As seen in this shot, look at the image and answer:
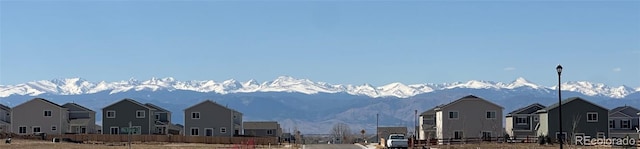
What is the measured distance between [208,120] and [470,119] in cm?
3012

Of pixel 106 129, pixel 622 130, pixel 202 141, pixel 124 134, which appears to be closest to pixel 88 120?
pixel 106 129

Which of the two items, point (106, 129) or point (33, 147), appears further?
point (106, 129)

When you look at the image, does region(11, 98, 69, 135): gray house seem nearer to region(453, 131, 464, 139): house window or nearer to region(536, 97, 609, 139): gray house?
region(453, 131, 464, 139): house window

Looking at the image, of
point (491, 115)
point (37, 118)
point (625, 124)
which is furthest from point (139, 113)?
point (625, 124)

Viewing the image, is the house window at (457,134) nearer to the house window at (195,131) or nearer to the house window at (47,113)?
the house window at (195,131)

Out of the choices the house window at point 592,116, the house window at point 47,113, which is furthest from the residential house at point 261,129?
the house window at point 592,116

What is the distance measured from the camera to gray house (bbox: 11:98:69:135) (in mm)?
123125

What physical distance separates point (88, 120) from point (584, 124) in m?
58.1

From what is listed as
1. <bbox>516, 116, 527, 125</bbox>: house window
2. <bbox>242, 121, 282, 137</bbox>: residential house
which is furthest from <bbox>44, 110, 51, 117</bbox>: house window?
<bbox>516, 116, 527, 125</bbox>: house window

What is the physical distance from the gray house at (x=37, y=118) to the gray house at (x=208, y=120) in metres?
14.6

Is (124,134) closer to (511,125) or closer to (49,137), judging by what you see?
(49,137)

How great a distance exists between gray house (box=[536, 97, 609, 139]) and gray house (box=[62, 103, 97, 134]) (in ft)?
176

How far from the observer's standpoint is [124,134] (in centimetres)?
11394

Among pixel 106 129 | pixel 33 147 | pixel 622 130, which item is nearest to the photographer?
pixel 33 147
